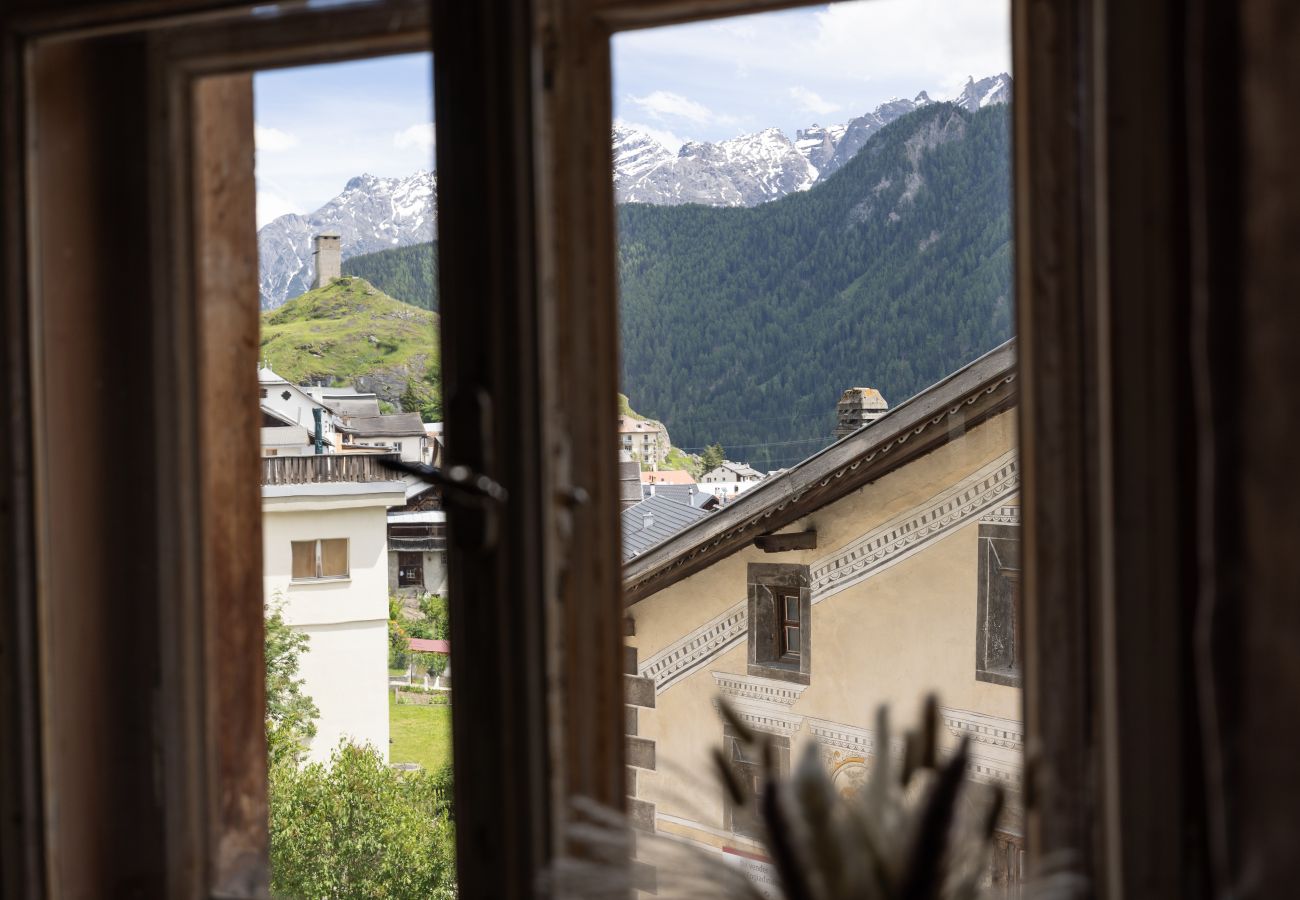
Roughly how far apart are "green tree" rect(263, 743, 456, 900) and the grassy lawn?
2.21 ft

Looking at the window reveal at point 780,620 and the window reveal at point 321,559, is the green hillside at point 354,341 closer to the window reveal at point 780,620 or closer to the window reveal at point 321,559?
the window reveal at point 321,559

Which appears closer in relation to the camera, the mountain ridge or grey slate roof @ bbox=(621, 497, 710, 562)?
the mountain ridge

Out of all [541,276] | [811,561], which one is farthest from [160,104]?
[811,561]

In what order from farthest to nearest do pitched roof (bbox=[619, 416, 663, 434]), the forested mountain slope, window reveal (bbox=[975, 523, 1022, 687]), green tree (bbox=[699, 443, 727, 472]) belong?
window reveal (bbox=[975, 523, 1022, 687]) < green tree (bbox=[699, 443, 727, 472]) < the forested mountain slope < pitched roof (bbox=[619, 416, 663, 434])

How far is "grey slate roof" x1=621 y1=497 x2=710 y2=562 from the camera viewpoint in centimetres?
552

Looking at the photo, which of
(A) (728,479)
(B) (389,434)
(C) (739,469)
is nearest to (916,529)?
(C) (739,469)

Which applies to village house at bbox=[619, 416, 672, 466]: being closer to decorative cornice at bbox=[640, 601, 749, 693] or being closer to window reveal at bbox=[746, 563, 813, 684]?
window reveal at bbox=[746, 563, 813, 684]

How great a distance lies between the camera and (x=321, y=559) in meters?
1.88

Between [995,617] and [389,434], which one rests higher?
[389,434]

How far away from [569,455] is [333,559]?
1.20 meters

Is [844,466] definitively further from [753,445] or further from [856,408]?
[753,445]

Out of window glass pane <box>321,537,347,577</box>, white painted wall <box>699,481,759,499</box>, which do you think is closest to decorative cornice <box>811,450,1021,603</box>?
white painted wall <box>699,481,759,499</box>

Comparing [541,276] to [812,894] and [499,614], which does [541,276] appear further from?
[812,894]

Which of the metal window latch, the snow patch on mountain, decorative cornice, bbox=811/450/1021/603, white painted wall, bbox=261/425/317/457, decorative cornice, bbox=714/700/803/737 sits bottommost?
decorative cornice, bbox=714/700/803/737
